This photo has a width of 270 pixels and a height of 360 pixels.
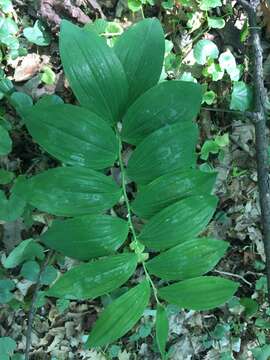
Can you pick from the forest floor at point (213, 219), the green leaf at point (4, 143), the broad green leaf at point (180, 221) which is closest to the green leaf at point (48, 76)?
the forest floor at point (213, 219)

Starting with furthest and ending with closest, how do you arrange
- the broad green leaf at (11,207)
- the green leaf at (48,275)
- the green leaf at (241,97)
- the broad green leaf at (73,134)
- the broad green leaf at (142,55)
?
the green leaf at (241,97), the green leaf at (48,275), the broad green leaf at (11,207), the broad green leaf at (142,55), the broad green leaf at (73,134)

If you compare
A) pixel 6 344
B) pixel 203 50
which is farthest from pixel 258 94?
pixel 6 344

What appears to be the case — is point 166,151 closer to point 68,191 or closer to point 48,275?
point 68,191

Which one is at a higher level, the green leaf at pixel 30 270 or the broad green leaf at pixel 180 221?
the broad green leaf at pixel 180 221

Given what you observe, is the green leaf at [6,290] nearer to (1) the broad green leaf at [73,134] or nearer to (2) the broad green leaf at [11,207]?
(2) the broad green leaf at [11,207]

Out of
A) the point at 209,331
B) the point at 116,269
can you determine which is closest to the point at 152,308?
the point at 209,331

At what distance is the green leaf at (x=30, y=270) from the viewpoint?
1.39 meters

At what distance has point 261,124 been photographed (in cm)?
149

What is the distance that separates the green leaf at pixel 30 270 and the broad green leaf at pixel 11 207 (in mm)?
164

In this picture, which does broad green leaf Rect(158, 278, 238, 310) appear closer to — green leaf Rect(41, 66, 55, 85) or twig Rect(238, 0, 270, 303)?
twig Rect(238, 0, 270, 303)

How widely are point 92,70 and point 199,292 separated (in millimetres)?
581

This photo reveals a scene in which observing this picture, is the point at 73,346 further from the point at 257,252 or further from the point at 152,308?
the point at 257,252

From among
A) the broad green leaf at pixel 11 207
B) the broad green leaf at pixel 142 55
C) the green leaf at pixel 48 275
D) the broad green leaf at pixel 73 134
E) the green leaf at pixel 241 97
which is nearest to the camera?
the broad green leaf at pixel 73 134

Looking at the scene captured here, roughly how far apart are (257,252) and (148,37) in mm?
898
